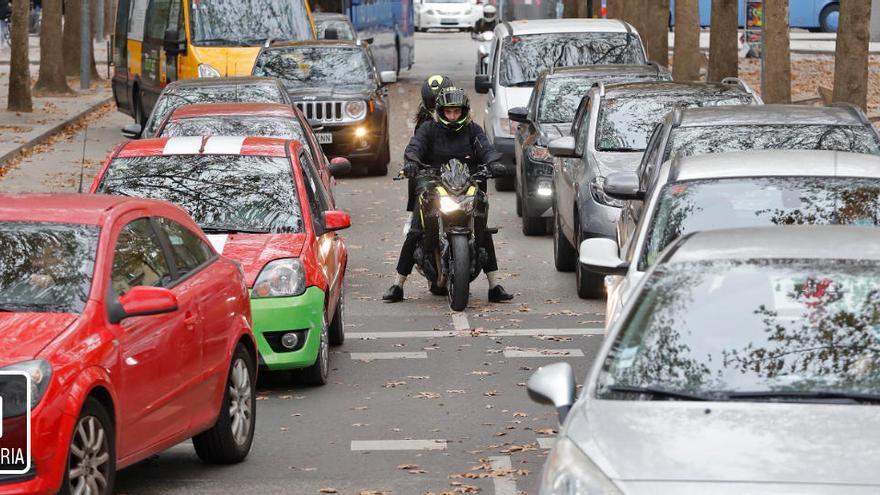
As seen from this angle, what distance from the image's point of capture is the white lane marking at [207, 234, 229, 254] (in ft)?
37.6

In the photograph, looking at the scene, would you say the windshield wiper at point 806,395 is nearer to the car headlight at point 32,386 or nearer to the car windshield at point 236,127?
the car headlight at point 32,386

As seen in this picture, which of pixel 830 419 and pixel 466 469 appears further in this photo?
pixel 466 469

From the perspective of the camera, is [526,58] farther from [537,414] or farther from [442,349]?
[537,414]

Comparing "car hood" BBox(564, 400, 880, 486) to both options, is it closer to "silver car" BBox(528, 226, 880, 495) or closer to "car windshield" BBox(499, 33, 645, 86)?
"silver car" BBox(528, 226, 880, 495)

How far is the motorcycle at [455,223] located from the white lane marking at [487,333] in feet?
2.82

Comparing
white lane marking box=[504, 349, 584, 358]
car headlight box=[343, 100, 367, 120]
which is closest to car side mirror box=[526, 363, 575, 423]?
white lane marking box=[504, 349, 584, 358]

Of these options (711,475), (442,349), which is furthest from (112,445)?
(442,349)

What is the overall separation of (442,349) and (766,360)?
21.9 ft

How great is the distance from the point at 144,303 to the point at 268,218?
14.2 feet

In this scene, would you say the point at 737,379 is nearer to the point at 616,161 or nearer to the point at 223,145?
the point at 223,145

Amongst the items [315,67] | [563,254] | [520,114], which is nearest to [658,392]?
[563,254]

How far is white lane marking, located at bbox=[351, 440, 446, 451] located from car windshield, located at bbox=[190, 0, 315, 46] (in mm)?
18417

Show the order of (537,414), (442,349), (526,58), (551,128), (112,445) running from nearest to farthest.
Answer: (112,445), (537,414), (442,349), (551,128), (526,58)

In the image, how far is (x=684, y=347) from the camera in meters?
6.39
